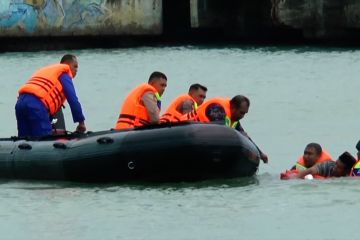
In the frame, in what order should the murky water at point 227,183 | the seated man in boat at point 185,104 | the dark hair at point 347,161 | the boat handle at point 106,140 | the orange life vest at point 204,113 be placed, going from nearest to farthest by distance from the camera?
the murky water at point 227,183
the boat handle at point 106,140
the dark hair at point 347,161
the orange life vest at point 204,113
the seated man in boat at point 185,104

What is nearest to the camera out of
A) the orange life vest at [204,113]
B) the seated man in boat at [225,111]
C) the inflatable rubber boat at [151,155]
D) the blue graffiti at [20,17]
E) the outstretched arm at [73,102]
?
the inflatable rubber boat at [151,155]

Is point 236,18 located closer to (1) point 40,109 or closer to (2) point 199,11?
(2) point 199,11

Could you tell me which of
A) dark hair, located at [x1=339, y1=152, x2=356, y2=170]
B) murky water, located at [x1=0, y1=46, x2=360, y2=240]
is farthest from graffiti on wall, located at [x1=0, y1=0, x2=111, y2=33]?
dark hair, located at [x1=339, y1=152, x2=356, y2=170]

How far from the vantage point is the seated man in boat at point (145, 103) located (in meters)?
16.5

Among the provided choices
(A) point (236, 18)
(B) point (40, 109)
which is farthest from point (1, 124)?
(A) point (236, 18)

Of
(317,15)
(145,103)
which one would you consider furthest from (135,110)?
(317,15)

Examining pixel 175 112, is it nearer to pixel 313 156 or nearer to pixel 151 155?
pixel 151 155

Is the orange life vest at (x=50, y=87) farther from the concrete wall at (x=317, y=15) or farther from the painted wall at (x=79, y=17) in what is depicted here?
the painted wall at (x=79, y=17)

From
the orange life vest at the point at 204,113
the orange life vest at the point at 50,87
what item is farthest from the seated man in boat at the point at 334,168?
the orange life vest at the point at 50,87

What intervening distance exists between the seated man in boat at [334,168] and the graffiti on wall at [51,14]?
31.0m

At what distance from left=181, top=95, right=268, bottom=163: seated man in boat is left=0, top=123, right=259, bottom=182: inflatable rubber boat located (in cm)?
51

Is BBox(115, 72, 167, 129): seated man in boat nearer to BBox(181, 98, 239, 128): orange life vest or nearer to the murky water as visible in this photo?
BBox(181, 98, 239, 128): orange life vest

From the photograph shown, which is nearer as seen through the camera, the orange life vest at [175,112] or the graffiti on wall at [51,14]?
the orange life vest at [175,112]

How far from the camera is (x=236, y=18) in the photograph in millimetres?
49594
